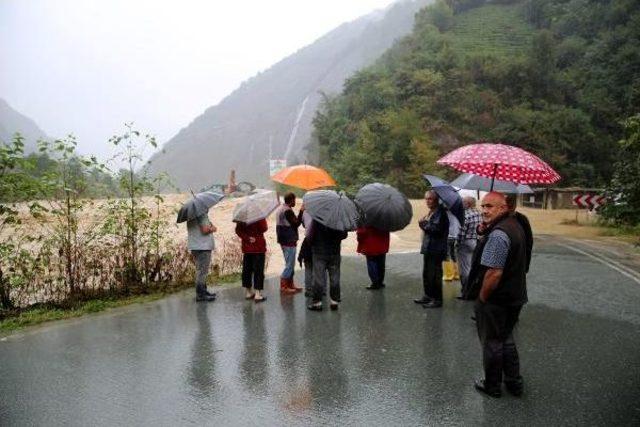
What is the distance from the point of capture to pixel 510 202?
4086mm

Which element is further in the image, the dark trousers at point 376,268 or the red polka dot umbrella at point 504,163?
the dark trousers at point 376,268

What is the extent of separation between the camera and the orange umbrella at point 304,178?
24.2 feet

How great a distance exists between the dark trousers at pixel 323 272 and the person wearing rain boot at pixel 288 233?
0.87 metres

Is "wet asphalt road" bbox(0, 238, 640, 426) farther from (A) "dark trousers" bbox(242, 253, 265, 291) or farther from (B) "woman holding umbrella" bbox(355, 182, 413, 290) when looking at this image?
(B) "woman holding umbrella" bbox(355, 182, 413, 290)

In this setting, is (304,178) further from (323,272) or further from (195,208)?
(195,208)

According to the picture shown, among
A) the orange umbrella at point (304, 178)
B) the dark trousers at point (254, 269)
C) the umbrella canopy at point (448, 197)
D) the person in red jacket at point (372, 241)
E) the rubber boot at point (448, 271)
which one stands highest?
the orange umbrella at point (304, 178)

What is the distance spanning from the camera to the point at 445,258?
7.21m

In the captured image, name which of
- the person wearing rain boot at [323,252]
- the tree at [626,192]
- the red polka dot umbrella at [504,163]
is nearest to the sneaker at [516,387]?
the red polka dot umbrella at [504,163]

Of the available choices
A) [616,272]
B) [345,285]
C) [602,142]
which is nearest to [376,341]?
[345,285]

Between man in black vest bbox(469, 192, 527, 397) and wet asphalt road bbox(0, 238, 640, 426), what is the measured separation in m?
0.22

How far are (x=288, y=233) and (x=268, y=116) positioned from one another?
466 ft

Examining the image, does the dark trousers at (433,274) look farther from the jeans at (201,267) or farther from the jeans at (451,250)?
the jeans at (201,267)

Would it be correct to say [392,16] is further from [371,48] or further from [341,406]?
[341,406]

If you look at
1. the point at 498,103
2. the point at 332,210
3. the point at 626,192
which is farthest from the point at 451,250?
the point at 498,103
